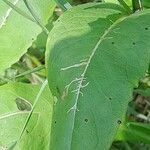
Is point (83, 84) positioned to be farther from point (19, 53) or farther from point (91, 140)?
point (19, 53)

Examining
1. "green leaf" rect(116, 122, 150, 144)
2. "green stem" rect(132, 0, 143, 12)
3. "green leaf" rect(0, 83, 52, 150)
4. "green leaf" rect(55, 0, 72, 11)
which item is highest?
"green leaf" rect(55, 0, 72, 11)

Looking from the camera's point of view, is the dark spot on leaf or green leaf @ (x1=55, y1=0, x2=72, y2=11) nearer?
green leaf @ (x1=55, y1=0, x2=72, y2=11)

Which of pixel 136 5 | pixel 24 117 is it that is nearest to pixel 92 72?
pixel 136 5

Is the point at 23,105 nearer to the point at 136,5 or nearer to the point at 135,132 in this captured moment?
the point at 135,132

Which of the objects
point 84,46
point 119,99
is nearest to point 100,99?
point 119,99

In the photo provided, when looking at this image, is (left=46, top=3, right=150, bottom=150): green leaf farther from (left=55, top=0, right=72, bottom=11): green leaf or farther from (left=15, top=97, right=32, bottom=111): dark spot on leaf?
(left=15, top=97, right=32, bottom=111): dark spot on leaf

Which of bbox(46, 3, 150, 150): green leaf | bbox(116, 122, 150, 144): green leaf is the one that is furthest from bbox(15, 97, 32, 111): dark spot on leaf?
bbox(46, 3, 150, 150): green leaf

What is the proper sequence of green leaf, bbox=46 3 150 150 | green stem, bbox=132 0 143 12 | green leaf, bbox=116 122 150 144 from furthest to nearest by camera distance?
1. green leaf, bbox=116 122 150 144
2. green stem, bbox=132 0 143 12
3. green leaf, bbox=46 3 150 150

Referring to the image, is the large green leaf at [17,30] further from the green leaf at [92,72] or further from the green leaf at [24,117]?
the green leaf at [92,72]
